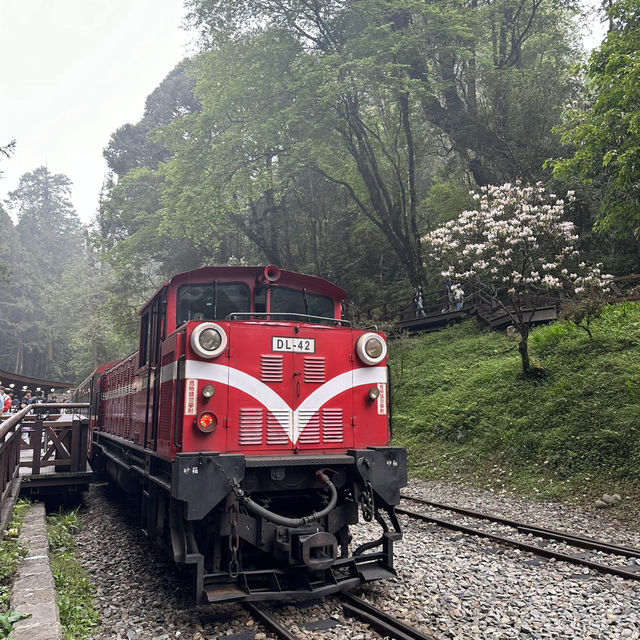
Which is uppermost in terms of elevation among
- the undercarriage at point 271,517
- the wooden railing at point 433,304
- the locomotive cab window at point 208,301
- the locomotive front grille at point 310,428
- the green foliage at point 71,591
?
the wooden railing at point 433,304

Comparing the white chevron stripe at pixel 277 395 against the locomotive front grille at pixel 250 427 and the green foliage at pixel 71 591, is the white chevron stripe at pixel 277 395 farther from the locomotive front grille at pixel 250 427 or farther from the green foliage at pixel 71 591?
the green foliage at pixel 71 591

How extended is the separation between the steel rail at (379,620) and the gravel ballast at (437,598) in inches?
3.8

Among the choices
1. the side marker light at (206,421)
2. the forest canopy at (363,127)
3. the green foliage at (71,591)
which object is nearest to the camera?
the green foliage at (71,591)

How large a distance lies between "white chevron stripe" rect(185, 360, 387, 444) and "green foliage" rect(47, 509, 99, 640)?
2302 millimetres

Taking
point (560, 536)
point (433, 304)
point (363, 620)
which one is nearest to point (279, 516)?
point (363, 620)

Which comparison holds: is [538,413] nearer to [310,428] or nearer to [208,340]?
[310,428]

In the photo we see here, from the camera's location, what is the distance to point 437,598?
5.49 m

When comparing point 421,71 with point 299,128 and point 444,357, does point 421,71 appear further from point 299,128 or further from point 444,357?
point 444,357

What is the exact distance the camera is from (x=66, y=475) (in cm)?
1065

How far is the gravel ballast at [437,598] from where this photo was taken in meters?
4.86

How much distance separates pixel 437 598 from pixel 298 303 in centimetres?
343

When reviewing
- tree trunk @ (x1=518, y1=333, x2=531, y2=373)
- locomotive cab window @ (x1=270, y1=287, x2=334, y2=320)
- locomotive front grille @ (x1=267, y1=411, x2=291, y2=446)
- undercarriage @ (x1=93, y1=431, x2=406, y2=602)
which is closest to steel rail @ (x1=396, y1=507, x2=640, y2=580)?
undercarriage @ (x1=93, y1=431, x2=406, y2=602)

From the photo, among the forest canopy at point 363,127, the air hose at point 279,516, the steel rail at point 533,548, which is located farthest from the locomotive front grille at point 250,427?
the forest canopy at point 363,127

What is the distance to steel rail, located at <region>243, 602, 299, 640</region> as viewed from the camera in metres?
4.62
